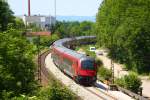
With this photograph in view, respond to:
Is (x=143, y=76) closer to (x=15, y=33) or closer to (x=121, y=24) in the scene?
(x=121, y=24)

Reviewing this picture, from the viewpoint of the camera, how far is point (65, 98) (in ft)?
113

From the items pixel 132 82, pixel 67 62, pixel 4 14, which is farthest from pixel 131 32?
pixel 4 14

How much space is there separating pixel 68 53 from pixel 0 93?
39.4m

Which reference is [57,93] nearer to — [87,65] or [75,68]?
[87,65]

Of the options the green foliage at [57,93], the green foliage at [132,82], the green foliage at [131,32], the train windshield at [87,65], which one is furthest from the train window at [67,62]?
the green foliage at [57,93]

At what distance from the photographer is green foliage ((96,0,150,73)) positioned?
297ft

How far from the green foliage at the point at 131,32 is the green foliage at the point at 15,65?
5420 cm

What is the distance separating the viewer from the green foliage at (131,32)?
297ft

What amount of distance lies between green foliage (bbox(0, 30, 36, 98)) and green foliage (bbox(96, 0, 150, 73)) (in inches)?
2134

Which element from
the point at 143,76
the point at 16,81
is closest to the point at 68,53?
the point at 143,76

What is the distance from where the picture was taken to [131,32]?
9000 cm

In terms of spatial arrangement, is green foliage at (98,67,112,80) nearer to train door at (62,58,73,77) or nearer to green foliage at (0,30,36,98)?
train door at (62,58,73,77)

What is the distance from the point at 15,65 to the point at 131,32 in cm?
6124

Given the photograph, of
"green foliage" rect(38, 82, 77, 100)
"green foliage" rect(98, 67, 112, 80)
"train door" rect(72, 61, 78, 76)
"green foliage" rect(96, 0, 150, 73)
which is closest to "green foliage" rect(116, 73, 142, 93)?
"train door" rect(72, 61, 78, 76)
